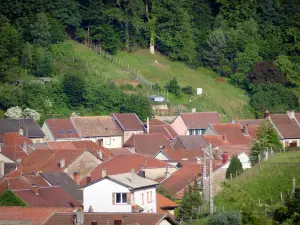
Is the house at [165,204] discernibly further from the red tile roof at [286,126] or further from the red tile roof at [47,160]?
the red tile roof at [286,126]

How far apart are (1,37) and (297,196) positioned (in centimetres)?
5002

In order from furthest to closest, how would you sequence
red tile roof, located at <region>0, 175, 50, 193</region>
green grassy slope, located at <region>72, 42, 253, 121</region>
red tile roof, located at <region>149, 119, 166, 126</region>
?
green grassy slope, located at <region>72, 42, 253, 121</region>, red tile roof, located at <region>149, 119, 166, 126</region>, red tile roof, located at <region>0, 175, 50, 193</region>

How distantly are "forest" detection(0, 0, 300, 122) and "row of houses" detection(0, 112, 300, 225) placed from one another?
3.74 meters

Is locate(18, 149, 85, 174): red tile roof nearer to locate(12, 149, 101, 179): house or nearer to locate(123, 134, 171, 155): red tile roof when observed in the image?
locate(12, 149, 101, 179): house

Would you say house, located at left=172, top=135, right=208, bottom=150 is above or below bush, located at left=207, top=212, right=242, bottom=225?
above

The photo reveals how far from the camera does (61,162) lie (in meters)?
52.3

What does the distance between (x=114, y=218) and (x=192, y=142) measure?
1244 inches

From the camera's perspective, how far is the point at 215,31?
285 feet

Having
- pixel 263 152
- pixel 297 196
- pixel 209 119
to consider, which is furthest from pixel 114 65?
pixel 297 196

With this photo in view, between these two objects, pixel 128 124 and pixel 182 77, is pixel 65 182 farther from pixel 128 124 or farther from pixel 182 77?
pixel 182 77

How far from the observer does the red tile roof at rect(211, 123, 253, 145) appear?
217ft

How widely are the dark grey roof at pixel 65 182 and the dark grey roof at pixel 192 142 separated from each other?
1725 centimetres

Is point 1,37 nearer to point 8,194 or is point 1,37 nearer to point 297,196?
point 8,194

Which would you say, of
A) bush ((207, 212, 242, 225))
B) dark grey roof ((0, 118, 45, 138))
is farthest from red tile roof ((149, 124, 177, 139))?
bush ((207, 212, 242, 225))
